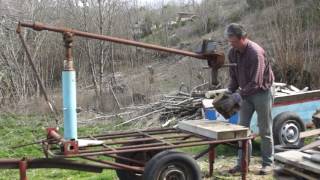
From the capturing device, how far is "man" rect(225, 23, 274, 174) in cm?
645

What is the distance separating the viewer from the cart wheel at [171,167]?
17.3ft

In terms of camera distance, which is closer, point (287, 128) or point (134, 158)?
point (134, 158)

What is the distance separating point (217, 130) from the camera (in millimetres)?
5641

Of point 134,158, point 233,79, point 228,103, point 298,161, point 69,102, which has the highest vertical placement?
point 233,79

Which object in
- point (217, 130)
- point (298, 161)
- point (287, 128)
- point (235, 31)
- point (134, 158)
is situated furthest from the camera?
point (287, 128)

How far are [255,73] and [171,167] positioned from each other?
69.2 inches

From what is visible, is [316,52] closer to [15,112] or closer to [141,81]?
[141,81]

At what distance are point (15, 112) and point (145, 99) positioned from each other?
132 inches

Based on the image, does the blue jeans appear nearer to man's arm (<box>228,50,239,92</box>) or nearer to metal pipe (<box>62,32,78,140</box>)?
man's arm (<box>228,50,239,92</box>)

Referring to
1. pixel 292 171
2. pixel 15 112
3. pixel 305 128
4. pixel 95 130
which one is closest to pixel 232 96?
pixel 292 171

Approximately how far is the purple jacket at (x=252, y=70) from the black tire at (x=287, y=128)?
1.70 metres

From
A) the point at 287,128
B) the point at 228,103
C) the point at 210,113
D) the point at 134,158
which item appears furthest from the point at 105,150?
the point at 287,128

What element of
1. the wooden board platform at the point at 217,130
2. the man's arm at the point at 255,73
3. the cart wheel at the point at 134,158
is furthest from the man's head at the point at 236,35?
the cart wheel at the point at 134,158

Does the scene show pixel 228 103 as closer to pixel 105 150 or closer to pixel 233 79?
pixel 233 79
